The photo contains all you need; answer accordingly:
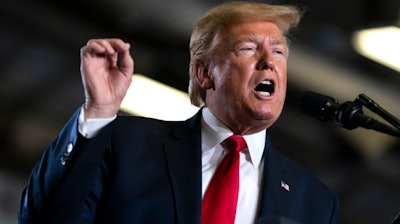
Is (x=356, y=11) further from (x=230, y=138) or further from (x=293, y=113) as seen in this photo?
(x=230, y=138)

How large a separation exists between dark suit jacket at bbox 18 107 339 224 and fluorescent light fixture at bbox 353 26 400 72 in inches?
72.5

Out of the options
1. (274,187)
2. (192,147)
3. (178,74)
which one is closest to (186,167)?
Result: (192,147)

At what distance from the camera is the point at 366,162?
4.50m

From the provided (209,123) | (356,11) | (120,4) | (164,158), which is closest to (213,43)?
(209,123)

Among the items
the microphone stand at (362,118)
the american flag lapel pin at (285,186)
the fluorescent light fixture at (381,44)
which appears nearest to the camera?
the microphone stand at (362,118)

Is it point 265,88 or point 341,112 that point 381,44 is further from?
point 341,112

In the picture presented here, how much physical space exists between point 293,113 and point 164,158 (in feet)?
8.61

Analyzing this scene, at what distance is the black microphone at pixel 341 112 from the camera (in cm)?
149

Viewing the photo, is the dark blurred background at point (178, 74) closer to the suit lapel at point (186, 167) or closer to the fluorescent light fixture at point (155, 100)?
the fluorescent light fixture at point (155, 100)

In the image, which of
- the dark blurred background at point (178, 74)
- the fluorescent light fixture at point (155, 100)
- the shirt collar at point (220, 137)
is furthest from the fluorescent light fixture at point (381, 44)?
the shirt collar at point (220, 137)

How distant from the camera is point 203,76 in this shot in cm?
213

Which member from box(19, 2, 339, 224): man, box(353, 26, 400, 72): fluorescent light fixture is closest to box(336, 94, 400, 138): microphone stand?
box(19, 2, 339, 224): man

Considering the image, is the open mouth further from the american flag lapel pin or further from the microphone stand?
the microphone stand

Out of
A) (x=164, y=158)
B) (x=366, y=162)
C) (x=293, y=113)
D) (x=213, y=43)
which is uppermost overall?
(x=213, y=43)
